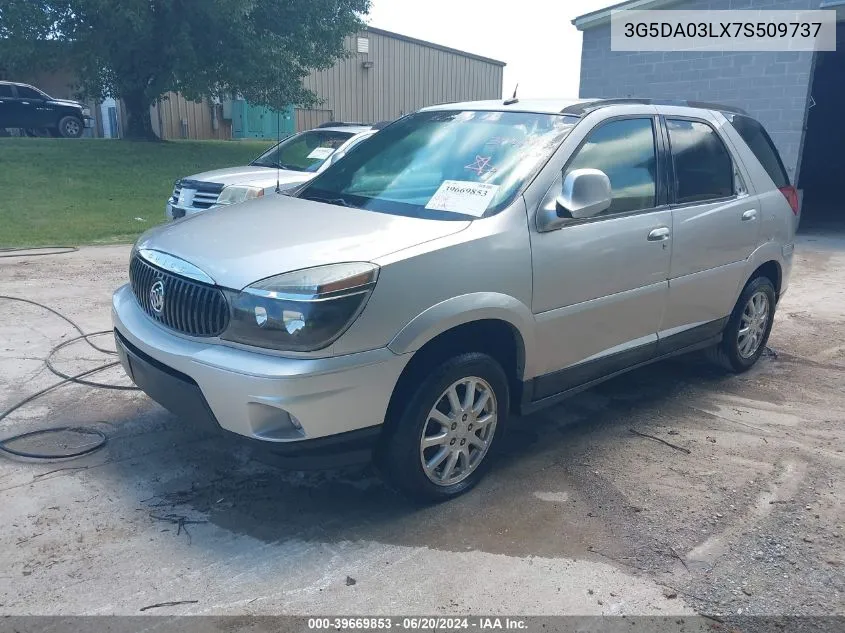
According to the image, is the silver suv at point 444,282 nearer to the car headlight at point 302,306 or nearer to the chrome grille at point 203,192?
the car headlight at point 302,306

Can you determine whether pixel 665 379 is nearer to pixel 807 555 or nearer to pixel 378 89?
pixel 807 555

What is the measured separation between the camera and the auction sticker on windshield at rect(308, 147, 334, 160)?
997cm

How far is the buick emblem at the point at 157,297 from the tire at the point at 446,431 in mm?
1234

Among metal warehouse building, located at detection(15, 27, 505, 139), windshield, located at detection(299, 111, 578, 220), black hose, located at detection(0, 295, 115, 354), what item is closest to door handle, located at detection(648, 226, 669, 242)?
windshield, located at detection(299, 111, 578, 220)

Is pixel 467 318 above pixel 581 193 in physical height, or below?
below

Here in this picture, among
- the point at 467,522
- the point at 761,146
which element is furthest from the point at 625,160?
the point at 467,522

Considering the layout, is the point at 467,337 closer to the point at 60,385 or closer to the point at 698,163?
the point at 698,163

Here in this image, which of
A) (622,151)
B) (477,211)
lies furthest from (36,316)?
(622,151)

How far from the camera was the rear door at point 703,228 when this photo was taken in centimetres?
466

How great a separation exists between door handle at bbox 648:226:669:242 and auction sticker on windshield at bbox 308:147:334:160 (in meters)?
6.33

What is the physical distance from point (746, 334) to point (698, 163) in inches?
60.0

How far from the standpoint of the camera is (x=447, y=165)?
4.14 meters

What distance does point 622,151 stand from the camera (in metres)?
4.33

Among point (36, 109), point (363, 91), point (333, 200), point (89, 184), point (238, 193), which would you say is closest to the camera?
point (333, 200)
